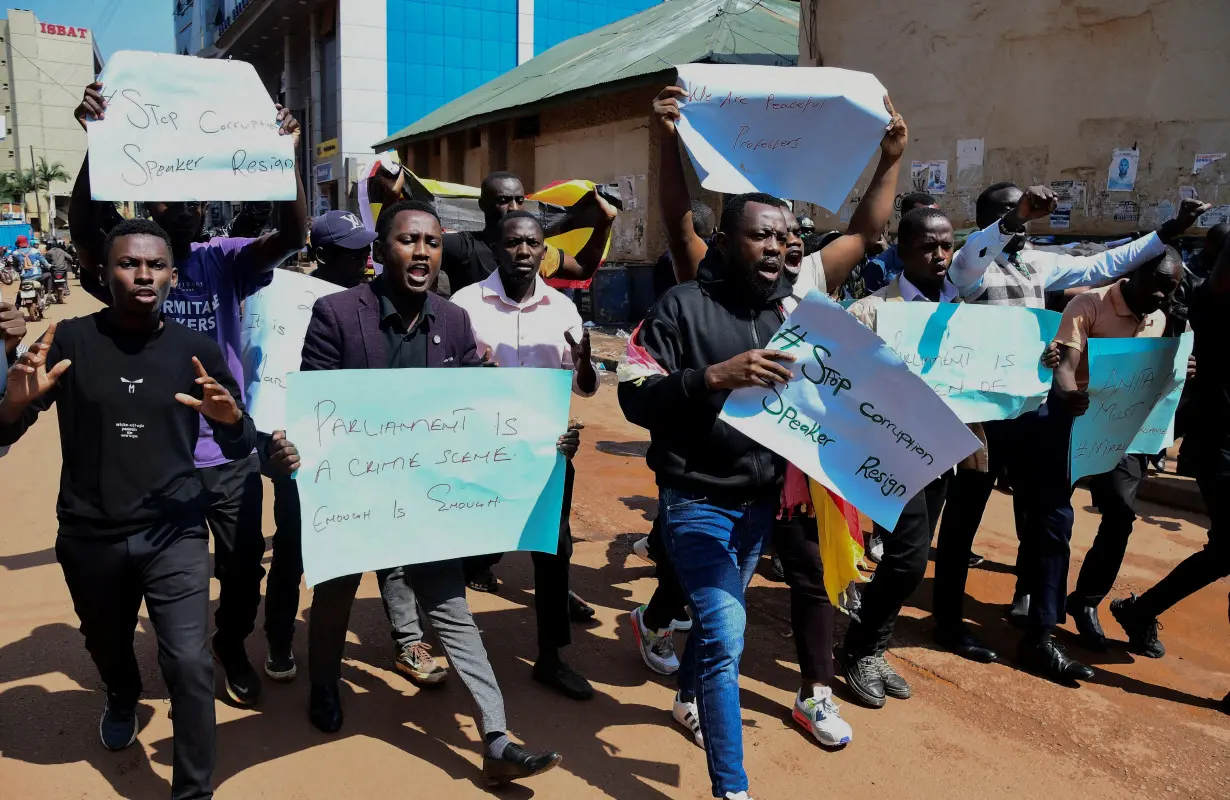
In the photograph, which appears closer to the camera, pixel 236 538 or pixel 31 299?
pixel 236 538

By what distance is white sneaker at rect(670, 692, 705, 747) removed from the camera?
361 cm

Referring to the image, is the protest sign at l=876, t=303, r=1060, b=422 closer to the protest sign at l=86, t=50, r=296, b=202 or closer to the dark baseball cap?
the dark baseball cap

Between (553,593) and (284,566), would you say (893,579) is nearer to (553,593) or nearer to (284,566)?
(553,593)

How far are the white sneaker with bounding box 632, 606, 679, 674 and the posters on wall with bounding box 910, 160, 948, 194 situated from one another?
8.27 metres

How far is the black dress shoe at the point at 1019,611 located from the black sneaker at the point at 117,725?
13.8ft

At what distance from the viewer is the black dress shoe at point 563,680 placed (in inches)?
155

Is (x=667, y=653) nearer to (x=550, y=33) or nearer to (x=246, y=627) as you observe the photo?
(x=246, y=627)

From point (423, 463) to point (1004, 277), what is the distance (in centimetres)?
288

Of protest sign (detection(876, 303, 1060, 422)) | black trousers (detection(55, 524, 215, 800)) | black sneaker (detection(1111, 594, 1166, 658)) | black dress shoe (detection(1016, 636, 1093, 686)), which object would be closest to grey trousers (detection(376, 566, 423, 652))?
black trousers (detection(55, 524, 215, 800))

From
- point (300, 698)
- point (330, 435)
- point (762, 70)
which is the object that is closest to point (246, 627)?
point (300, 698)

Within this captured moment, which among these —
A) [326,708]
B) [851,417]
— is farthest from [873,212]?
[326,708]

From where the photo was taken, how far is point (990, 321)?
4.03m

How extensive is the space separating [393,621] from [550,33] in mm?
39805

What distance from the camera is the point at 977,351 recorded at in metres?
4.02
